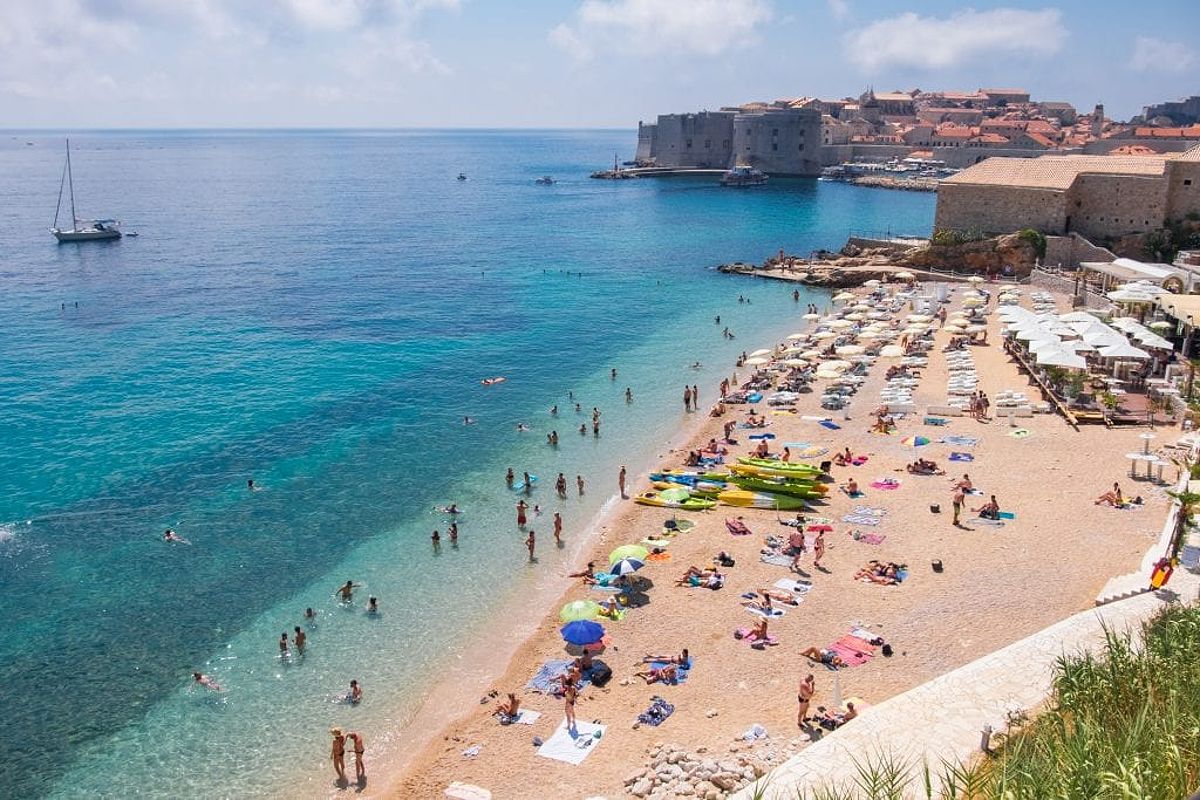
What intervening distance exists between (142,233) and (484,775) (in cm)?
7713

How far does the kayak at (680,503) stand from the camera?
72.4 feet

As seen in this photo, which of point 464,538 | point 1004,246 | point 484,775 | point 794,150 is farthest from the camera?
point 794,150

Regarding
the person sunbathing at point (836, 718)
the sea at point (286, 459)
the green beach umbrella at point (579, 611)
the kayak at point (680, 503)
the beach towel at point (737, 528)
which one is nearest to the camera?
the person sunbathing at point (836, 718)

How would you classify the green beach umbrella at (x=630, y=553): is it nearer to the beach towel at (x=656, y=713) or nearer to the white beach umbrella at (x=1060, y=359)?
the beach towel at (x=656, y=713)

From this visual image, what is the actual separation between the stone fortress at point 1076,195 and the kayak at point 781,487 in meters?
31.9

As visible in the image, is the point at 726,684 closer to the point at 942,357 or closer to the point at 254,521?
the point at 254,521

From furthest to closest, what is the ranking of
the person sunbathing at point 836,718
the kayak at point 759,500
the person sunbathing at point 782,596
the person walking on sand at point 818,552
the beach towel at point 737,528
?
the kayak at point 759,500
the beach towel at point 737,528
the person walking on sand at point 818,552
the person sunbathing at point 782,596
the person sunbathing at point 836,718

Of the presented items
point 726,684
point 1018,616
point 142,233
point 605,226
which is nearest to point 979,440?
point 1018,616

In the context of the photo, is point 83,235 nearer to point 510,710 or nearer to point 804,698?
point 510,710

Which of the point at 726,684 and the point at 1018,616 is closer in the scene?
the point at 726,684

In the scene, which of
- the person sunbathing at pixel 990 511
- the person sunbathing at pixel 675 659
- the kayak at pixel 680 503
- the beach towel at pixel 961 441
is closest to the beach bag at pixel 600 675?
the person sunbathing at pixel 675 659

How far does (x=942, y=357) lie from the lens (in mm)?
34250

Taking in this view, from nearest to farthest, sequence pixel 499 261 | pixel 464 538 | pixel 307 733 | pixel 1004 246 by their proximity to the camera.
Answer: pixel 307 733
pixel 464 538
pixel 1004 246
pixel 499 261

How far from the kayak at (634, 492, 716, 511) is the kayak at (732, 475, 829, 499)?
100 cm
